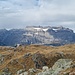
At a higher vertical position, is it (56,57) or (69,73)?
(69,73)

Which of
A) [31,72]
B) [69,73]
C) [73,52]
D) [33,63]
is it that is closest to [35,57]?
[33,63]

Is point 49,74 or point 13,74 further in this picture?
point 13,74

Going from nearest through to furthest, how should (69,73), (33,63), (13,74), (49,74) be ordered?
1. (69,73)
2. (49,74)
3. (13,74)
4. (33,63)

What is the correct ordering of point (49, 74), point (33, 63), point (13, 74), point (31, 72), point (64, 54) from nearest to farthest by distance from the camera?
1. point (49, 74)
2. point (31, 72)
3. point (13, 74)
4. point (33, 63)
5. point (64, 54)

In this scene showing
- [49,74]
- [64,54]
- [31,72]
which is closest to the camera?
[49,74]

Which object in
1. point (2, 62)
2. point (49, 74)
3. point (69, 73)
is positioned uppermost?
point (69, 73)

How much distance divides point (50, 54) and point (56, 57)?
6654 millimetres

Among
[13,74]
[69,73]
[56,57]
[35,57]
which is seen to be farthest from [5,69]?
[69,73]

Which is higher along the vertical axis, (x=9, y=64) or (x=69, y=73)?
(x=69, y=73)

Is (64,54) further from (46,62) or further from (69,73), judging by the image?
(69,73)

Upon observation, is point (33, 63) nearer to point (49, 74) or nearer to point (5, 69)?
point (5, 69)

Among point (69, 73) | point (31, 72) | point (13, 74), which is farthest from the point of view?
point (13, 74)

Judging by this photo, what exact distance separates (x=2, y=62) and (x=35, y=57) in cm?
2358

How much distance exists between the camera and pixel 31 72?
111 meters
